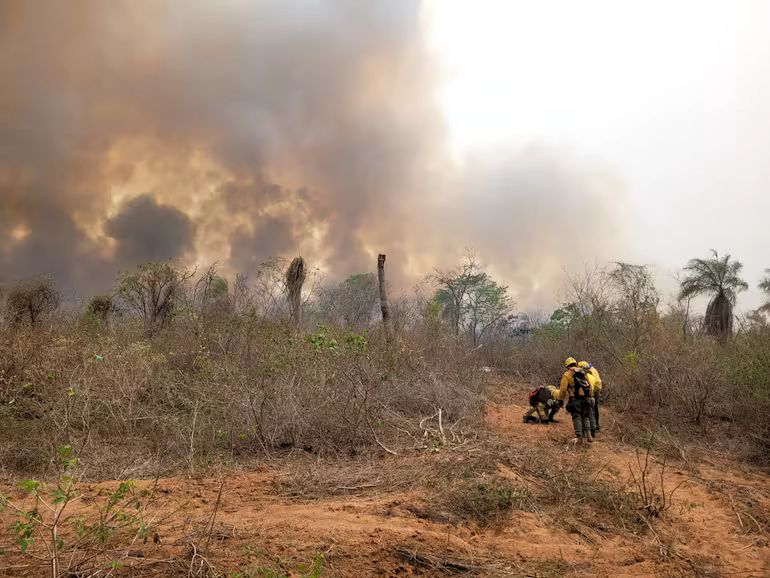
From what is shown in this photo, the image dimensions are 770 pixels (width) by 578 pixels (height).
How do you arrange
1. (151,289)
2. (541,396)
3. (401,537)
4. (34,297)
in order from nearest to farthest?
(401,537)
(541,396)
(34,297)
(151,289)

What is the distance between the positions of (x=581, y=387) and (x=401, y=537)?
586cm

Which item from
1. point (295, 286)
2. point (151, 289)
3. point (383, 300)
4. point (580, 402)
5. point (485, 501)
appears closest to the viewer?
point (485, 501)

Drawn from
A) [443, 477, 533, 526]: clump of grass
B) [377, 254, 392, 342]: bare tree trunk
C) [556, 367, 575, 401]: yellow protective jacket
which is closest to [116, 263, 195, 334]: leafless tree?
[377, 254, 392, 342]: bare tree trunk

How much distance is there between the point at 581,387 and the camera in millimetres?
8883

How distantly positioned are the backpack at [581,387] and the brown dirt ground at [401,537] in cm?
253

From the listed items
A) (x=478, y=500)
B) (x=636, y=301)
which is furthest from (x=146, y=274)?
(x=636, y=301)

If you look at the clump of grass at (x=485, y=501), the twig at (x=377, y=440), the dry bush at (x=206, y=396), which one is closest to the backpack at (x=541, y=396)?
the dry bush at (x=206, y=396)

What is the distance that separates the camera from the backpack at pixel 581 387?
8.88 meters

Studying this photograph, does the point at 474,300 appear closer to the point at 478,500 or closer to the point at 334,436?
the point at 334,436

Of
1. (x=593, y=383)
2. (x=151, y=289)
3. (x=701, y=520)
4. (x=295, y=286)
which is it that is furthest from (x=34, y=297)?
(x=701, y=520)

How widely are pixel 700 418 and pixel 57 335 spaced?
14.3 meters

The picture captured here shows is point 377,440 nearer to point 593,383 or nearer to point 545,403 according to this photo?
point 593,383

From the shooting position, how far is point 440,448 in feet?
23.9

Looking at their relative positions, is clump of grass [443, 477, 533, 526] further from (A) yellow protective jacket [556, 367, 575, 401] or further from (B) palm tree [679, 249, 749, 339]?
(B) palm tree [679, 249, 749, 339]
